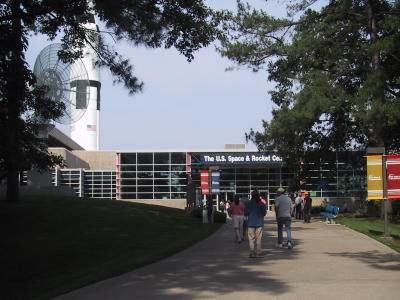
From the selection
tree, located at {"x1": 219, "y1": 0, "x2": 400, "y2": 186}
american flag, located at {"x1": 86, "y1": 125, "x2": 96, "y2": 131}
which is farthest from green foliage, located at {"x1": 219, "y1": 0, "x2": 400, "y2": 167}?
american flag, located at {"x1": 86, "y1": 125, "x2": 96, "y2": 131}

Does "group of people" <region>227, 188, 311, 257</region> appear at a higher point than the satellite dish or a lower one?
lower

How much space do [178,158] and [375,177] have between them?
42.2 metres

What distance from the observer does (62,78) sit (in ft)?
61.4

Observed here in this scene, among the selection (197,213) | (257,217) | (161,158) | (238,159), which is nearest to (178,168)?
(161,158)

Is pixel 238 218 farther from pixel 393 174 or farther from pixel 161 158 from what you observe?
pixel 161 158

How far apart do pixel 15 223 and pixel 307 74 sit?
2006 cm

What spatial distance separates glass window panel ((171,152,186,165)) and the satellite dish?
4136 centimetres

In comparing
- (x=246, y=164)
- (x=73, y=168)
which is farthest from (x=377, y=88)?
(x=73, y=168)

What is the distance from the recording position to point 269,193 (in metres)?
61.6

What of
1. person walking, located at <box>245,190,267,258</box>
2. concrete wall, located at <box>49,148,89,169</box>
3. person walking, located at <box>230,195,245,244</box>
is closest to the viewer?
person walking, located at <box>245,190,267,258</box>

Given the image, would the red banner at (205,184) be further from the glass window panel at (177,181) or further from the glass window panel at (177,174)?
the glass window panel at (177,181)

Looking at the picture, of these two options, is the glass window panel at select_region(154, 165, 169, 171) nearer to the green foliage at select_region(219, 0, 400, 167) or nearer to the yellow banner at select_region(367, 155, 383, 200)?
the green foliage at select_region(219, 0, 400, 167)

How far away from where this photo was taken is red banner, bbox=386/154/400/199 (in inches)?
788

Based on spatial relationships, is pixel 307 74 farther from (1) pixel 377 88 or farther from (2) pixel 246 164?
(2) pixel 246 164
